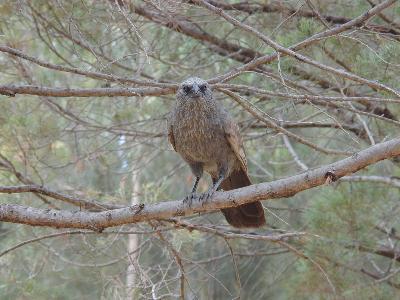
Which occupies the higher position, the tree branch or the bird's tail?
the tree branch

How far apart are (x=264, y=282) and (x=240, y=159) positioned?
11.0 ft

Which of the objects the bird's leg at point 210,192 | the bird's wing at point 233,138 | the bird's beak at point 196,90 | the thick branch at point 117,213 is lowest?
the thick branch at point 117,213

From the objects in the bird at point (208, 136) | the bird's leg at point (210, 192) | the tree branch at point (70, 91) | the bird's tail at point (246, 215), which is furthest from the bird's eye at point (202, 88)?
the bird's tail at point (246, 215)

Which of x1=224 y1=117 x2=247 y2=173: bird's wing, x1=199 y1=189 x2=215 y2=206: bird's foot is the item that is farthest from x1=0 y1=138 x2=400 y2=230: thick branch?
x1=224 y1=117 x2=247 y2=173: bird's wing

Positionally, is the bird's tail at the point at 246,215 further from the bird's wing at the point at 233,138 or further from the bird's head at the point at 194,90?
the bird's head at the point at 194,90

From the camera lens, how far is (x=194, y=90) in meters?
3.78

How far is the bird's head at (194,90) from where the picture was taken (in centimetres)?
379

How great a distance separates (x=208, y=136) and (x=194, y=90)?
0.29 metres

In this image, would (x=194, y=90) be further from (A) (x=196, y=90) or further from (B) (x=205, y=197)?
(B) (x=205, y=197)

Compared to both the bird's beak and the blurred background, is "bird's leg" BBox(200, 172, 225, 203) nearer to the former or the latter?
the blurred background

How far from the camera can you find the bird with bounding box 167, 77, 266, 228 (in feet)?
12.5

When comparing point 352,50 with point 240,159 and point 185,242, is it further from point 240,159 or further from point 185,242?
point 185,242

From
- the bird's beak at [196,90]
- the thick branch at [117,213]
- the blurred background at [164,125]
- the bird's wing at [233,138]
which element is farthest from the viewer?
the blurred background at [164,125]

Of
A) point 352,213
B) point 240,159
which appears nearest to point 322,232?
point 352,213
